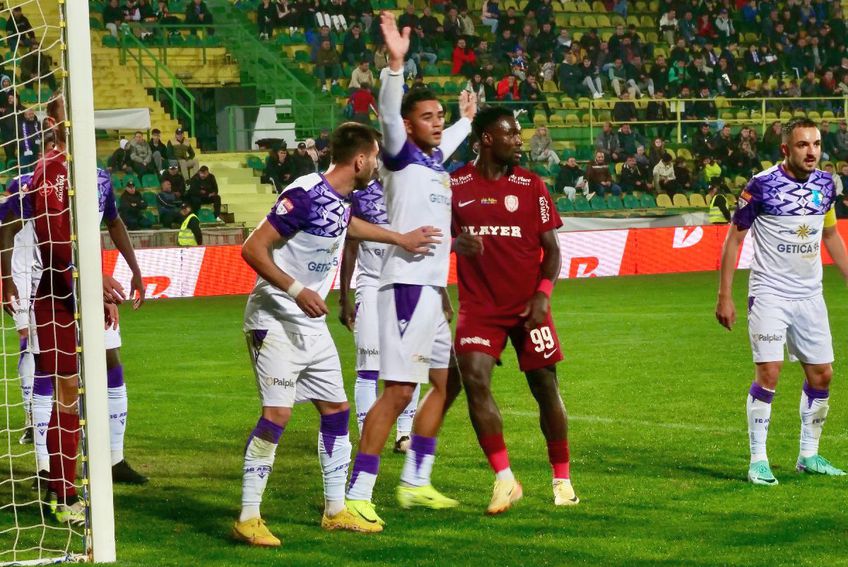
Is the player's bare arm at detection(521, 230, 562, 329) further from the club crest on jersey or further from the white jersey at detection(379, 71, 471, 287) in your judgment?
the club crest on jersey

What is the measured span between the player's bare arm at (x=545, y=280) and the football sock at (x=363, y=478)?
1.09m

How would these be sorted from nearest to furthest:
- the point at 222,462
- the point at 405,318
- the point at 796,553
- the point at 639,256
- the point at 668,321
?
the point at 796,553 → the point at 405,318 → the point at 222,462 → the point at 668,321 → the point at 639,256

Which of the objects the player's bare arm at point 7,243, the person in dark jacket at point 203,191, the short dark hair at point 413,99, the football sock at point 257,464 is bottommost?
the person in dark jacket at point 203,191

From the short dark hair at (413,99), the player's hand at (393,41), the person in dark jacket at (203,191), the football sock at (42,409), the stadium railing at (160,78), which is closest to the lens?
the player's hand at (393,41)

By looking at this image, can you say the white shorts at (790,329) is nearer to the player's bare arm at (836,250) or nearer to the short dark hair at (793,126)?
the player's bare arm at (836,250)

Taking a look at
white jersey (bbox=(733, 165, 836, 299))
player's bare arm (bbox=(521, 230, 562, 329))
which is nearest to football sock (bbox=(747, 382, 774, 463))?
white jersey (bbox=(733, 165, 836, 299))

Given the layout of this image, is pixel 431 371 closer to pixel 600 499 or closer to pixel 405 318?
pixel 405 318

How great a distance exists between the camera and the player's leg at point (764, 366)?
25.2ft

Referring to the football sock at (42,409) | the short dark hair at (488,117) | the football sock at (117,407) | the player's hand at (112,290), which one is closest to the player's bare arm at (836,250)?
the short dark hair at (488,117)

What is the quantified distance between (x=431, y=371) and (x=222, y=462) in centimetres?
211

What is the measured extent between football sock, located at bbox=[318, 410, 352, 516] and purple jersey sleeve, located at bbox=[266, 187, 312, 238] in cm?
94

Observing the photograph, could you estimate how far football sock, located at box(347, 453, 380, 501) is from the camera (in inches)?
259

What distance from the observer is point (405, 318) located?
6.67 metres

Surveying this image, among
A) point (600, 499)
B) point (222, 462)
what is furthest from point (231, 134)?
point (600, 499)
